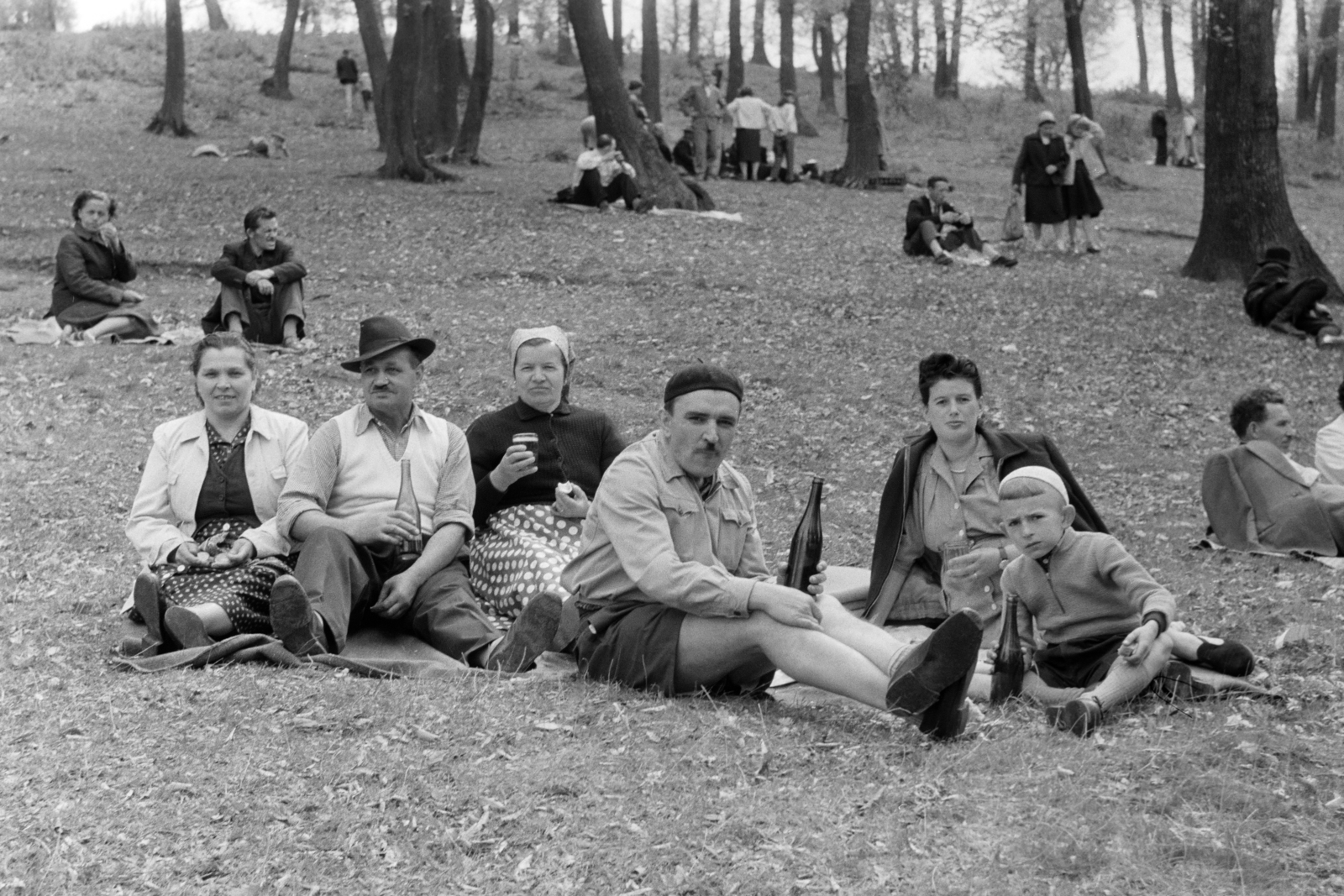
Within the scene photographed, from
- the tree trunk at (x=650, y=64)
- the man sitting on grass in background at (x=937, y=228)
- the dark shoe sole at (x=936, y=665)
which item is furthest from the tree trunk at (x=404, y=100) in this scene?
the dark shoe sole at (x=936, y=665)

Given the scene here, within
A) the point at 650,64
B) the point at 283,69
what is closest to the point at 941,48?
the point at 650,64

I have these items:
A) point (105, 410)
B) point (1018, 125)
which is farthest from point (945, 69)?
point (105, 410)

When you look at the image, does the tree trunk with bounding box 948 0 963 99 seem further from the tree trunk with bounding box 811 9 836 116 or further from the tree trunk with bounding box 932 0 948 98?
the tree trunk with bounding box 811 9 836 116

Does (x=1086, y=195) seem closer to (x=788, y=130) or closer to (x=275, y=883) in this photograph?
(x=788, y=130)

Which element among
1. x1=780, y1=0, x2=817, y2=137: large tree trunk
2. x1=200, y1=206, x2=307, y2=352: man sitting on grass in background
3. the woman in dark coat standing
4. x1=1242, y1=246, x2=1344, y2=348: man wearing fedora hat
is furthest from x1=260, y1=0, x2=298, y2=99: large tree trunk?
x1=1242, y1=246, x2=1344, y2=348: man wearing fedora hat

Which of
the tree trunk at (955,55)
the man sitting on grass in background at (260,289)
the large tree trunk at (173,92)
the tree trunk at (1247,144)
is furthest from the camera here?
A: the tree trunk at (955,55)

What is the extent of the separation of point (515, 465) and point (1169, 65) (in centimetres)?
4030

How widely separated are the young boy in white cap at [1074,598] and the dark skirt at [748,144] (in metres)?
20.6

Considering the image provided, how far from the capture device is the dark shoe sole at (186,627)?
532cm

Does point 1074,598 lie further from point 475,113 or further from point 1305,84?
point 1305,84

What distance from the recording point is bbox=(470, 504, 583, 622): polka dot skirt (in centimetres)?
608

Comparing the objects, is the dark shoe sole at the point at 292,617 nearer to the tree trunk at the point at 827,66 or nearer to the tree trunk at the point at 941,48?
the tree trunk at the point at 827,66

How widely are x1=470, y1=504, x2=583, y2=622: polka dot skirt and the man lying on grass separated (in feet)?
2.53

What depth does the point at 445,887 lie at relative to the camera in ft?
12.1
